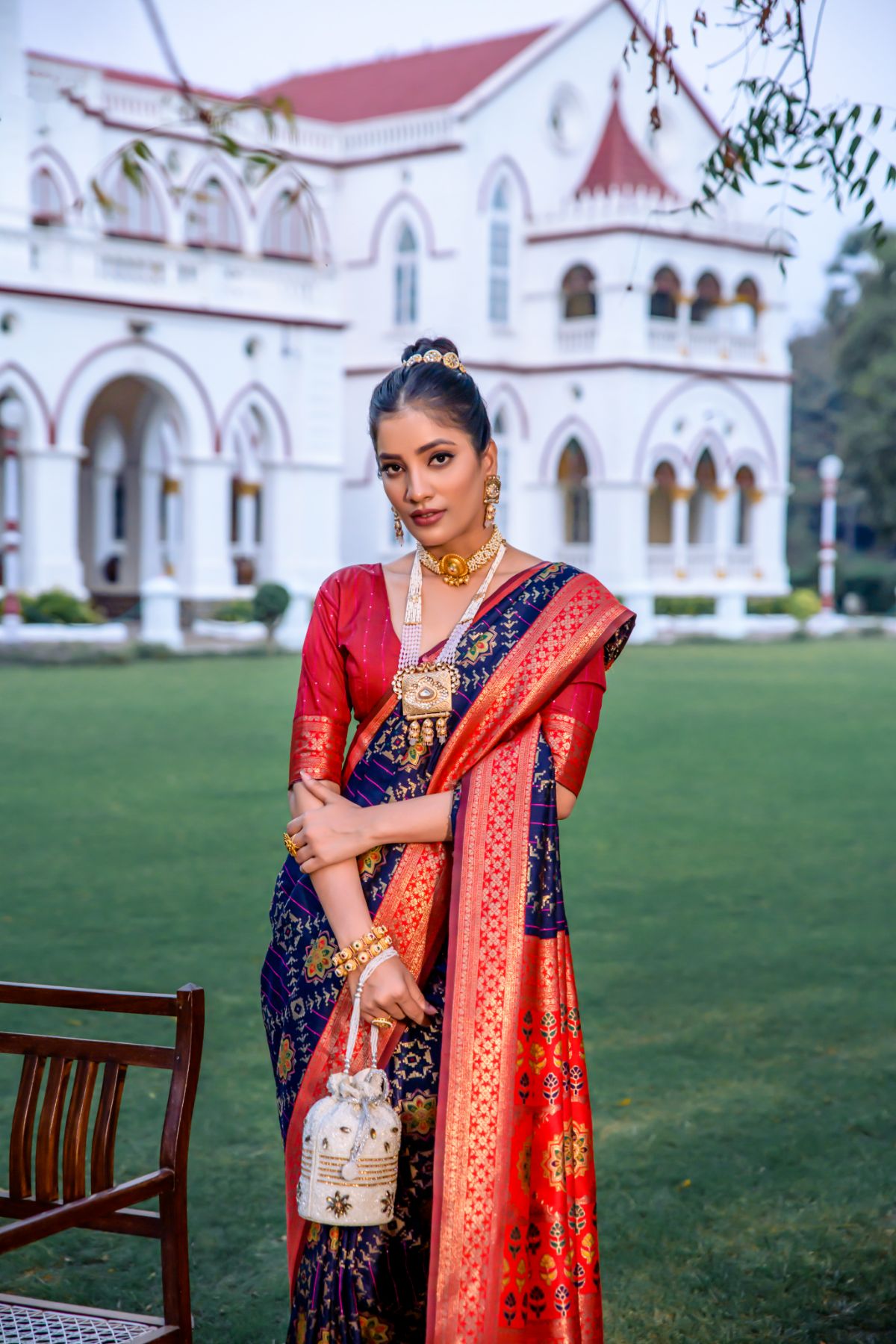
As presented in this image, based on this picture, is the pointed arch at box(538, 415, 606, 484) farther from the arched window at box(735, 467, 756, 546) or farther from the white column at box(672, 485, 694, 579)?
the arched window at box(735, 467, 756, 546)

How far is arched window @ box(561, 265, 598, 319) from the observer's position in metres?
27.1

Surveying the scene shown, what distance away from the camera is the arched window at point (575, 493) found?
1087 inches

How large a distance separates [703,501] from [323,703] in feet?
89.2

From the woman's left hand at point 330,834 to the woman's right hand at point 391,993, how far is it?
159 mm

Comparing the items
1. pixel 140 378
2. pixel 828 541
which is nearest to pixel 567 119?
pixel 828 541

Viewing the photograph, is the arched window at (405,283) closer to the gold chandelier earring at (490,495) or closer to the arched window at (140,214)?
the arched window at (140,214)

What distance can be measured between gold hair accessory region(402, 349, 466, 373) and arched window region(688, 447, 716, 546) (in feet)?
86.9

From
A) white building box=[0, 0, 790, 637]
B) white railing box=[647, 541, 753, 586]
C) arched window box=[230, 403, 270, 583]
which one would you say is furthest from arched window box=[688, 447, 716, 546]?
arched window box=[230, 403, 270, 583]

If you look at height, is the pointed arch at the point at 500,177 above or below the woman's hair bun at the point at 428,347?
above

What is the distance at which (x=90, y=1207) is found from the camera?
2025mm

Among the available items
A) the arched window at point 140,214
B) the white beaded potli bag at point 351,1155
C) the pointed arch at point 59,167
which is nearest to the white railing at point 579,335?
the arched window at point 140,214

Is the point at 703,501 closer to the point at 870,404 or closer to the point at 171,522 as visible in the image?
the point at 870,404

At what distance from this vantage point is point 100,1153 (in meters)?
2.21

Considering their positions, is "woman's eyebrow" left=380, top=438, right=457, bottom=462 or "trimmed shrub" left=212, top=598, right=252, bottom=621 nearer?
"woman's eyebrow" left=380, top=438, right=457, bottom=462
